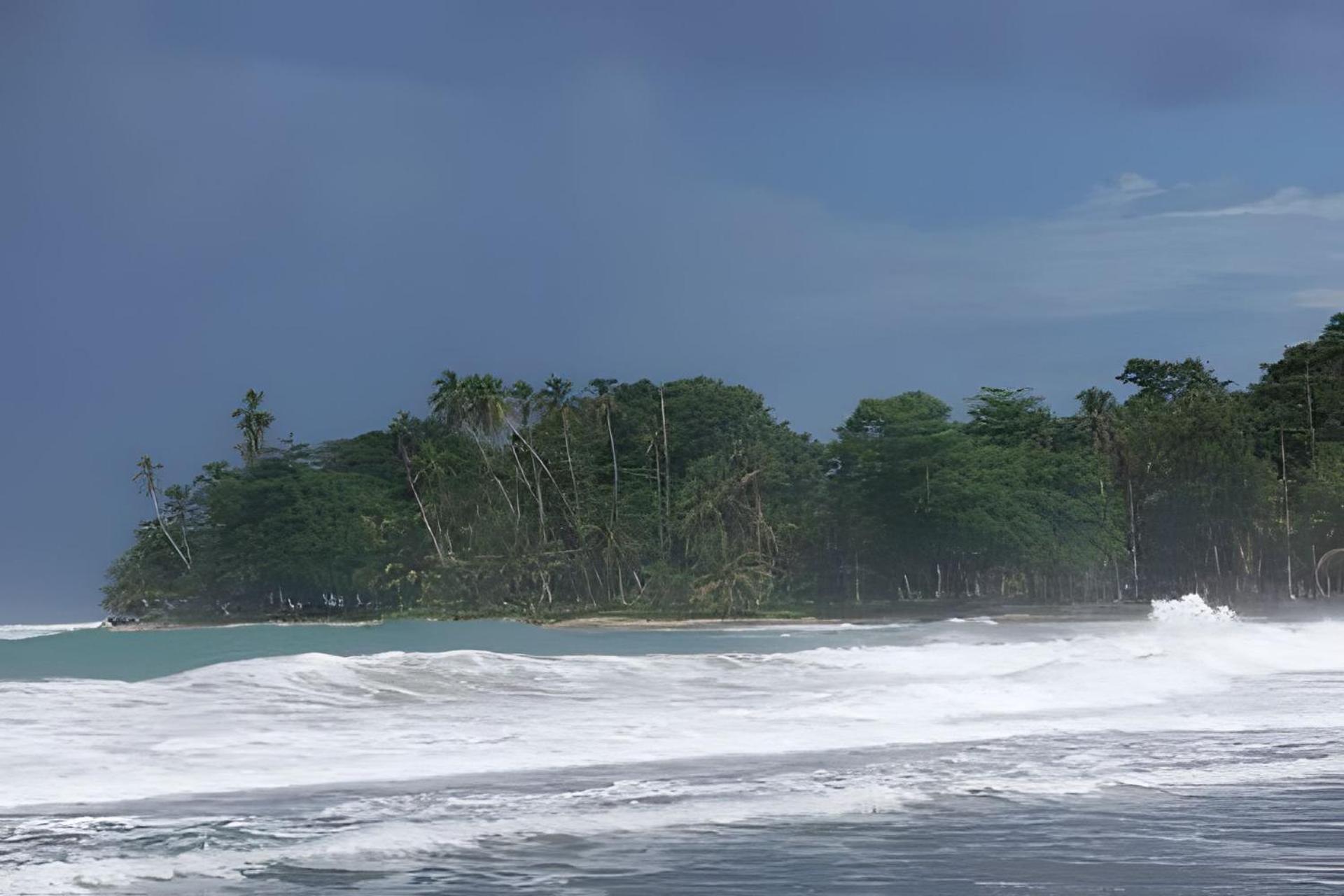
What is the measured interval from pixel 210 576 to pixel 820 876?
78.9 meters

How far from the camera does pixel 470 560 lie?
69.8 metres

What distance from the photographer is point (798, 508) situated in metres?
73.1

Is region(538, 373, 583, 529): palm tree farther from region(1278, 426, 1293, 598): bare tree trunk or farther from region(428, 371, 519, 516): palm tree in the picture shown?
region(1278, 426, 1293, 598): bare tree trunk

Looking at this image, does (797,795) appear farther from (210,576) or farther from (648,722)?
(210,576)

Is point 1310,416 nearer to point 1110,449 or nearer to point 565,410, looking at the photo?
point 1110,449

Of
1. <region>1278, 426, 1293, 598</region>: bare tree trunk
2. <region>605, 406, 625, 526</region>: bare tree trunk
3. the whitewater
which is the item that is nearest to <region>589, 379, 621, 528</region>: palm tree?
<region>605, 406, 625, 526</region>: bare tree trunk

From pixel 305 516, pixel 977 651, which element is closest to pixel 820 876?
pixel 977 651

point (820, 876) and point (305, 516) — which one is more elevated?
point (305, 516)

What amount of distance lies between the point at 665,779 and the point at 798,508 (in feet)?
208

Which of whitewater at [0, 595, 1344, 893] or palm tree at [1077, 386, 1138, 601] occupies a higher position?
palm tree at [1077, 386, 1138, 601]

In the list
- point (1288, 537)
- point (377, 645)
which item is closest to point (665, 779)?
point (377, 645)

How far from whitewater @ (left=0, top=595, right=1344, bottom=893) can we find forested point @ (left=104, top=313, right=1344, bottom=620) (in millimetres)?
47693

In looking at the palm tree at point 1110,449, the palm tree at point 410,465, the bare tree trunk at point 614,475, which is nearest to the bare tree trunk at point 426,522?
the palm tree at point 410,465

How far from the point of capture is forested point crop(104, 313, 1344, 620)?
219ft
